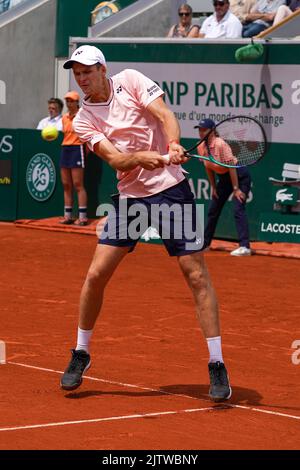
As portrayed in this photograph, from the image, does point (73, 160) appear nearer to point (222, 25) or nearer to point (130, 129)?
point (222, 25)

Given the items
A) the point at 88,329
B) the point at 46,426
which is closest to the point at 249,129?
the point at 88,329

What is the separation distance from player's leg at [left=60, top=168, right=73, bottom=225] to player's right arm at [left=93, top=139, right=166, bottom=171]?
33.9 feet

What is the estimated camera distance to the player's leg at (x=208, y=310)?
680 centimetres

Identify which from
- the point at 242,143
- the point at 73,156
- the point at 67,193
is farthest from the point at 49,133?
the point at 242,143

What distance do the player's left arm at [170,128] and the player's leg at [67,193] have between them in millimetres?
10560

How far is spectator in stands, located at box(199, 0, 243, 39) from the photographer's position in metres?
16.2

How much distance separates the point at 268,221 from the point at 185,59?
8.92ft

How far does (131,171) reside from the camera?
6.96 m

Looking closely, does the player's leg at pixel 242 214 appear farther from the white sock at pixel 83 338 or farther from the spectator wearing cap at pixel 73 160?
the white sock at pixel 83 338

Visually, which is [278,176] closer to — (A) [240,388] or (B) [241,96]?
(B) [241,96]

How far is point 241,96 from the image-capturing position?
608 inches

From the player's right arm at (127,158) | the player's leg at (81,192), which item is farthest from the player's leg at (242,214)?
the player's right arm at (127,158)

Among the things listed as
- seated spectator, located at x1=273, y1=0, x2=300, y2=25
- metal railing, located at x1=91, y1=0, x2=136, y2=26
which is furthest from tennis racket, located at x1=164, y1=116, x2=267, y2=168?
metal railing, located at x1=91, y1=0, x2=136, y2=26

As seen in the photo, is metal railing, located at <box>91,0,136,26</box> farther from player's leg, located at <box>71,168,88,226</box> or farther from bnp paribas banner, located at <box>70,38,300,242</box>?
player's leg, located at <box>71,168,88,226</box>
